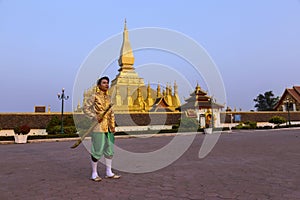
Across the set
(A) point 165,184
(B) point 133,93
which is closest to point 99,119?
(A) point 165,184

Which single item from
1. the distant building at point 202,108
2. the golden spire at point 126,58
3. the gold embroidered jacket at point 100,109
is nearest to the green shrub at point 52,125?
the distant building at point 202,108

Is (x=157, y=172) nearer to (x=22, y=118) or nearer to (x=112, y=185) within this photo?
(x=112, y=185)

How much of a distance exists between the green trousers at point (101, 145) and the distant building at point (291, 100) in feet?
150

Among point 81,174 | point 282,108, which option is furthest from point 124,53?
point 81,174

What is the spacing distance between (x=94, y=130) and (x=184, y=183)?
6.42ft

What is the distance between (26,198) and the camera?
349 centimetres

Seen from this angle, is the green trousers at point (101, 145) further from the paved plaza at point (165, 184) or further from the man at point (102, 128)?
the paved plaza at point (165, 184)

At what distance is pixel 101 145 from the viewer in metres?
4.79

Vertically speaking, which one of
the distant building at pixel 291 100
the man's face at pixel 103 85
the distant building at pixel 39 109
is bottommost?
the man's face at pixel 103 85

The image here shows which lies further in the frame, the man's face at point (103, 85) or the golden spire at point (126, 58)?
the golden spire at point (126, 58)

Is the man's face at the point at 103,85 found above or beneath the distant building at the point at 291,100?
beneath

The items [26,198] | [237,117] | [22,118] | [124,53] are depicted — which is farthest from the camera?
[124,53]

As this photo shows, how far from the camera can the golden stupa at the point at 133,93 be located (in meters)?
35.5

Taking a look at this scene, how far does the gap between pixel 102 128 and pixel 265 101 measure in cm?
7144
